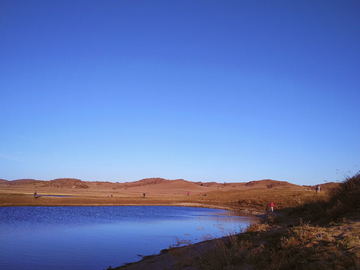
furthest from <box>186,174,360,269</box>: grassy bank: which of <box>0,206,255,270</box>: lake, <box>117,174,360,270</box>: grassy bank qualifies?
<box>0,206,255,270</box>: lake

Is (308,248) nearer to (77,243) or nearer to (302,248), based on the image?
(302,248)

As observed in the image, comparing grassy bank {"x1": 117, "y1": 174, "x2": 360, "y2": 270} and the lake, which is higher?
grassy bank {"x1": 117, "y1": 174, "x2": 360, "y2": 270}

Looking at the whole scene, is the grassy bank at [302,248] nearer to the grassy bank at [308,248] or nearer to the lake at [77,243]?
the grassy bank at [308,248]

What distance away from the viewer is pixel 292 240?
22.4ft

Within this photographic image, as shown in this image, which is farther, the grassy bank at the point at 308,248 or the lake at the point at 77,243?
the lake at the point at 77,243

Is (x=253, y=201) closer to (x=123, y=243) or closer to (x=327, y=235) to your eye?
(x=123, y=243)

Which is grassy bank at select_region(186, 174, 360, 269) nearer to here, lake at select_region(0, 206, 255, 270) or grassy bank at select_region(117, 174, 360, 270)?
grassy bank at select_region(117, 174, 360, 270)

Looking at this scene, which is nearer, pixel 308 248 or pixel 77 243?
pixel 308 248

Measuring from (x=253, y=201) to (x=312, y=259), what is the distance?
115 ft

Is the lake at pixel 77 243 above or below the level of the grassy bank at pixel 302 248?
below

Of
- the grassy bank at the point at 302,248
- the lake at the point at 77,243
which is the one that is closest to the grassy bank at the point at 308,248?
the grassy bank at the point at 302,248

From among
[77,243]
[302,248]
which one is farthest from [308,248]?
[77,243]

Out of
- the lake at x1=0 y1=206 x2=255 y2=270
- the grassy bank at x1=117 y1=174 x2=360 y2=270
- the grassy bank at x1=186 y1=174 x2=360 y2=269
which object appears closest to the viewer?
the grassy bank at x1=186 y1=174 x2=360 y2=269

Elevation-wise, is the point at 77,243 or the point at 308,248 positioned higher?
the point at 308,248
